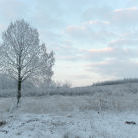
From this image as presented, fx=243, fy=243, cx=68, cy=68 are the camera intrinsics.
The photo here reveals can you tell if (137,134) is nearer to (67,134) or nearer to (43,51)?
(67,134)

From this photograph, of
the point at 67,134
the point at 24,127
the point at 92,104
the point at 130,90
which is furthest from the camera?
the point at 130,90

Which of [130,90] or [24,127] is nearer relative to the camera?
[24,127]

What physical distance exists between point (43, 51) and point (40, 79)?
10.6 feet

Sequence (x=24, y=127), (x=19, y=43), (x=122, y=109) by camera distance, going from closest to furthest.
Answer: (x=24, y=127) < (x=122, y=109) < (x=19, y=43)

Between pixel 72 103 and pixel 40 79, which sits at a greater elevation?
pixel 40 79

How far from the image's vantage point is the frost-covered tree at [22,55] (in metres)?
26.9

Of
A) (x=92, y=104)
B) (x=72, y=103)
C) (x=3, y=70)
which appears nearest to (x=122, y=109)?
(x=92, y=104)

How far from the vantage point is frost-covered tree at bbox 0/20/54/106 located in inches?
1057

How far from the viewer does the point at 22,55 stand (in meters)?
26.9

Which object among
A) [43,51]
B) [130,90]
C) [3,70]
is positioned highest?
[43,51]

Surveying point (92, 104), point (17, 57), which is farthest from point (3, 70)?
point (92, 104)

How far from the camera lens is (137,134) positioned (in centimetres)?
1152

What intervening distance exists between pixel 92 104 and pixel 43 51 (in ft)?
30.2

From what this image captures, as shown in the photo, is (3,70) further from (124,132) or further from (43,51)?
(124,132)
